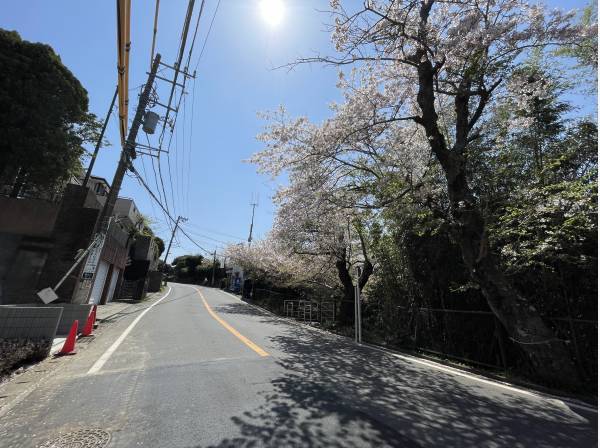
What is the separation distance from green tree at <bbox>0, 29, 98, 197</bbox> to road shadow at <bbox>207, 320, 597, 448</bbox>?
1679 centimetres

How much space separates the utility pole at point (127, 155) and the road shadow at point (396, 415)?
31.6ft

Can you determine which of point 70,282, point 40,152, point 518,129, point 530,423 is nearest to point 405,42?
point 518,129

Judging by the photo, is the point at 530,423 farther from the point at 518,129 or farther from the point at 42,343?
the point at 42,343

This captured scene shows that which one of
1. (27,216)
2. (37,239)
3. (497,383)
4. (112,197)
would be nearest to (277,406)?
(497,383)

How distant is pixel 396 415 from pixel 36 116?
64.3 ft

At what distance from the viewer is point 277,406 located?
4.48 meters

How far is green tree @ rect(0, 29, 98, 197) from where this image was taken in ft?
50.6

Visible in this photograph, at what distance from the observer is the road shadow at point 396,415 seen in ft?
11.9

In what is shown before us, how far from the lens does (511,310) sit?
22.1 feet

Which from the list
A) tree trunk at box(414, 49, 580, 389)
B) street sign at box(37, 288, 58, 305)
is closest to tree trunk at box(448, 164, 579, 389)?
tree trunk at box(414, 49, 580, 389)

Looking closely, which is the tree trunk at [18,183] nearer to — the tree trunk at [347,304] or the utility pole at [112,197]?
the utility pole at [112,197]

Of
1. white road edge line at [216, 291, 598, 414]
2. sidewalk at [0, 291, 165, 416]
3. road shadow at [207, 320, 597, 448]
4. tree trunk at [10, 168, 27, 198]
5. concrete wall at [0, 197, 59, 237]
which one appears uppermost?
tree trunk at [10, 168, 27, 198]

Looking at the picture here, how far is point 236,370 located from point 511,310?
567 cm

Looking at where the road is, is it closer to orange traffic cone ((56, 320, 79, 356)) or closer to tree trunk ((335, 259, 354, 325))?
orange traffic cone ((56, 320, 79, 356))
